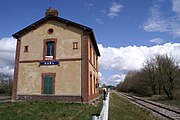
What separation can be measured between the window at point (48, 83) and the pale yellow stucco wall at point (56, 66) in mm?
336

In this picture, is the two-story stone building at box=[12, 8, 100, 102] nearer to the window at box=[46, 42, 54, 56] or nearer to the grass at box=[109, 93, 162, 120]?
the window at box=[46, 42, 54, 56]

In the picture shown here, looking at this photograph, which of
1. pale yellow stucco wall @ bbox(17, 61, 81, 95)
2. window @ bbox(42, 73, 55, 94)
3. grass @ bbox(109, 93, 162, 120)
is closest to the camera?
grass @ bbox(109, 93, 162, 120)

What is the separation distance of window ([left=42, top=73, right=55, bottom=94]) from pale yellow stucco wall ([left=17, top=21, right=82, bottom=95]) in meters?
0.34

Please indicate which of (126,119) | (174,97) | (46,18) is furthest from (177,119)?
(174,97)

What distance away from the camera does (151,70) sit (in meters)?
41.5

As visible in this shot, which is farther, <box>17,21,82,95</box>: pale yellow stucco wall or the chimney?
the chimney

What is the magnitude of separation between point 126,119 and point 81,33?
884cm

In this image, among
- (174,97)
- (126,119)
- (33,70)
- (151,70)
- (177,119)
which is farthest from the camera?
(151,70)

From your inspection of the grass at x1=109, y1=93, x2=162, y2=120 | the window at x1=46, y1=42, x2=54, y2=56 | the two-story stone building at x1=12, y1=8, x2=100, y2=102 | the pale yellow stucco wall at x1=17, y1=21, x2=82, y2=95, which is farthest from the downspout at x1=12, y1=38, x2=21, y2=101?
the grass at x1=109, y1=93, x2=162, y2=120

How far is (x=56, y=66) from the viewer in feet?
52.1

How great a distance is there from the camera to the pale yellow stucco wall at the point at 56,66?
15266 millimetres

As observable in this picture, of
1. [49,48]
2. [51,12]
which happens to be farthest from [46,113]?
[51,12]

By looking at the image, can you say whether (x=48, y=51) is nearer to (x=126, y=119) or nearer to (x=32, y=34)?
(x=32, y=34)

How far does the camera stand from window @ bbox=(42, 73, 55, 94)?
15.5 metres
